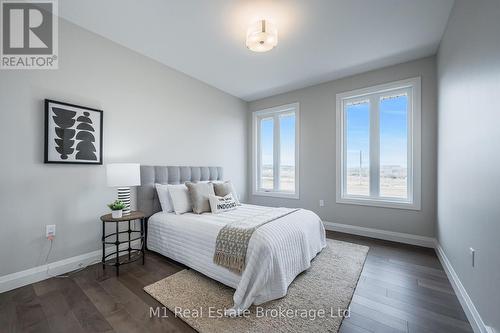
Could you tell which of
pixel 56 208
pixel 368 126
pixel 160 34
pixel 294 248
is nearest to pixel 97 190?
pixel 56 208

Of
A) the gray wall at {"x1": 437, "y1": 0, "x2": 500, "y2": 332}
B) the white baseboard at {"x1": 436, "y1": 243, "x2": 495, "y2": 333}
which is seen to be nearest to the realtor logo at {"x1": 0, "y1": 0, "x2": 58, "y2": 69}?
the gray wall at {"x1": 437, "y1": 0, "x2": 500, "y2": 332}

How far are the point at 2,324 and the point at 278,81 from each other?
4350mm

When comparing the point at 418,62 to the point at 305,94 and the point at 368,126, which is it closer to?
the point at 368,126

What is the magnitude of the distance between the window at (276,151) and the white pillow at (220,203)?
179 centimetres

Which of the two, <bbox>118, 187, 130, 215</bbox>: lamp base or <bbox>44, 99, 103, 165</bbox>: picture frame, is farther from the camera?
<bbox>118, 187, 130, 215</bbox>: lamp base

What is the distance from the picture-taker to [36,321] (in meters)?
1.54

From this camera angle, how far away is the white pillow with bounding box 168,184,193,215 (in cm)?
274

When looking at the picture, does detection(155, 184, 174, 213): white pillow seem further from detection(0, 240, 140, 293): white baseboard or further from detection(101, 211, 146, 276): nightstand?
detection(0, 240, 140, 293): white baseboard

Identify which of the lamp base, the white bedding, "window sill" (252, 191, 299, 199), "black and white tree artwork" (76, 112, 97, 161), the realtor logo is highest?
the realtor logo

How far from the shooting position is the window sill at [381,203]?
3086 mm

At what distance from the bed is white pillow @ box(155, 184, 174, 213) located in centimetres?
8

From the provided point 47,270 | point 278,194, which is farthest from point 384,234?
point 47,270

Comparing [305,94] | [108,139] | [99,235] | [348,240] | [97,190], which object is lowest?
[348,240]

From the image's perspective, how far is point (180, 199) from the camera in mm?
2787
